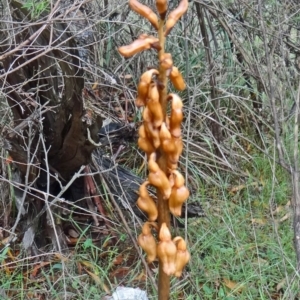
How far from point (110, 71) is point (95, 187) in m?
0.78

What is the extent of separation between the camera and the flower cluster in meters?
1.00

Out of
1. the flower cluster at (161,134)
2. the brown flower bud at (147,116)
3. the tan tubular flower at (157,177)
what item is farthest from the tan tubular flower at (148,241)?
the brown flower bud at (147,116)

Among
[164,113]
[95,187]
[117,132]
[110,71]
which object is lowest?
[95,187]

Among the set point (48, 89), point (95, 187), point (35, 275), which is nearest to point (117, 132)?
point (95, 187)

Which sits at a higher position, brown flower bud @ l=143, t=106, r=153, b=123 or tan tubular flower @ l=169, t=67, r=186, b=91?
tan tubular flower @ l=169, t=67, r=186, b=91

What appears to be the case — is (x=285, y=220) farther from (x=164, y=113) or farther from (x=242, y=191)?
(x=164, y=113)

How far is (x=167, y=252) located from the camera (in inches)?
43.3

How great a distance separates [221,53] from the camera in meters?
3.74

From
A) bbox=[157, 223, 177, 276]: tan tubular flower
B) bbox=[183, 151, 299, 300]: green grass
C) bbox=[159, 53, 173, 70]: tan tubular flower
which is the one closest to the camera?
bbox=[159, 53, 173, 70]: tan tubular flower

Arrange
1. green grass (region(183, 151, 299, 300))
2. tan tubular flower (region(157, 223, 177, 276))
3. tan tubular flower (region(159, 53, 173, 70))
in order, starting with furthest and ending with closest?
green grass (region(183, 151, 299, 300)) < tan tubular flower (region(157, 223, 177, 276)) < tan tubular flower (region(159, 53, 173, 70))

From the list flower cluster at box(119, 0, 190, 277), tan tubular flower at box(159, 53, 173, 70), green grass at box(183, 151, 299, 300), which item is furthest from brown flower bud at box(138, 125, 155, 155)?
green grass at box(183, 151, 299, 300)

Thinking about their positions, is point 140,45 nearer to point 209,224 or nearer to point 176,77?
point 176,77

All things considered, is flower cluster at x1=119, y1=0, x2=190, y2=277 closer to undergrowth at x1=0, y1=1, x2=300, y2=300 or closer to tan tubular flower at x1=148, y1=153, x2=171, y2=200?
tan tubular flower at x1=148, y1=153, x2=171, y2=200

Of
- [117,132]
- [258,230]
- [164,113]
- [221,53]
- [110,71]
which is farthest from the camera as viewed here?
[221,53]
